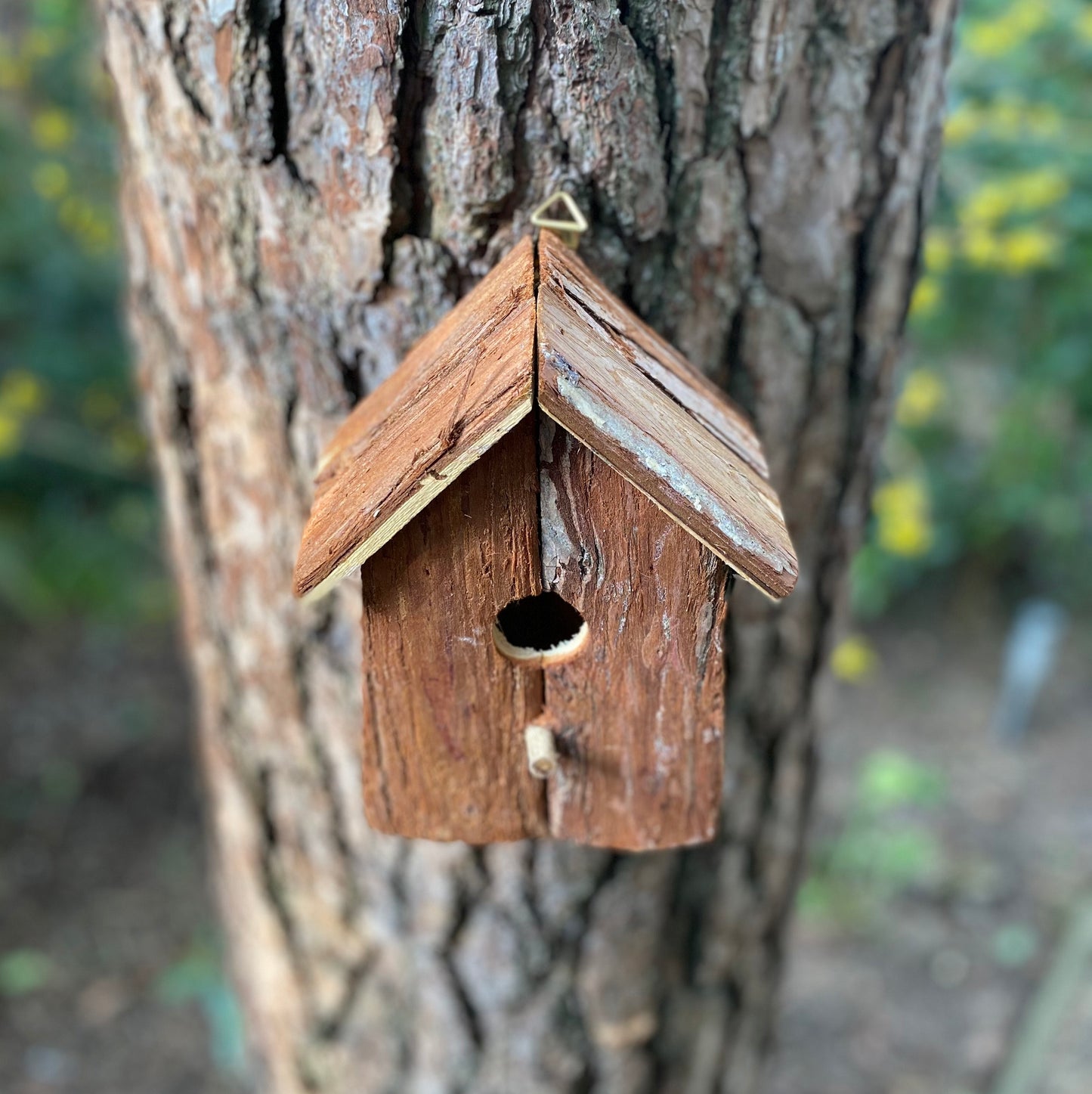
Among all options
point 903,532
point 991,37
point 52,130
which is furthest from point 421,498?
point 52,130

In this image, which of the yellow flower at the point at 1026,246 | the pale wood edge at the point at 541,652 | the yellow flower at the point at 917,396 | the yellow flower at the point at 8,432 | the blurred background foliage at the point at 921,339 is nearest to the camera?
the pale wood edge at the point at 541,652

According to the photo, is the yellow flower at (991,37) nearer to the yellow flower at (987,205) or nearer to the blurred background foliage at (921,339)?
the blurred background foliage at (921,339)

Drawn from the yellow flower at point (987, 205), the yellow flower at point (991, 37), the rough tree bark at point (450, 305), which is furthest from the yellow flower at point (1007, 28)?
the rough tree bark at point (450, 305)

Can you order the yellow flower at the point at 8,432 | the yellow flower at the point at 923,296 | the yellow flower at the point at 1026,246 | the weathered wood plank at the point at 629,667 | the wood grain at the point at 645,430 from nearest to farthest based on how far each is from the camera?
1. the wood grain at the point at 645,430
2. the weathered wood plank at the point at 629,667
3. the yellow flower at the point at 923,296
4. the yellow flower at the point at 1026,246
5. the yellow flower at the point at 8,432

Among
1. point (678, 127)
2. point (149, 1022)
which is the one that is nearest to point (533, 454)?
point (678, 127)

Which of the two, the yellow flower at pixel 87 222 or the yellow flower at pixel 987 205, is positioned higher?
the yellow flower at pixel 87 222

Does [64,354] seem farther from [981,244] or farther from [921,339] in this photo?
[921,339]

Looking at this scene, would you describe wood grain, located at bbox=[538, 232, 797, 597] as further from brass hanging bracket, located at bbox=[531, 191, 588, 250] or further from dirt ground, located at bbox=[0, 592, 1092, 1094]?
dirt ground, located at bbox=[0, 592, 1092, 1094]
